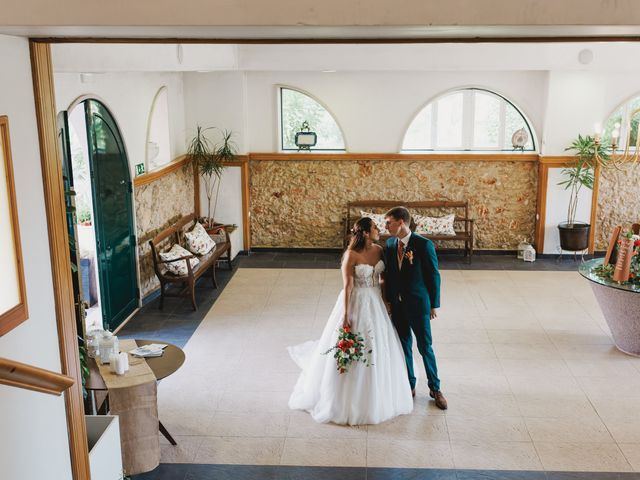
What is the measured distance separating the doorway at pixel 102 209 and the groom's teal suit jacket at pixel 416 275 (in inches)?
131

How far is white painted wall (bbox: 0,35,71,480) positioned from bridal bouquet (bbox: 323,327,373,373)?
108 inches

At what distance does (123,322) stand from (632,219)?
7995 millimetres

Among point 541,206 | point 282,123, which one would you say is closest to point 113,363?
point 282,123

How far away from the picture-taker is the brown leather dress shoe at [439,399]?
6113 millimetres

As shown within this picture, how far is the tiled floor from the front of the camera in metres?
5.38

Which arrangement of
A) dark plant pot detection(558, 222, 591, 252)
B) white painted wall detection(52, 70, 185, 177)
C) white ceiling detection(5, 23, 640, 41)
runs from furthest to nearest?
dark plant pot detection(558, 222, 591, 252) → white painted wall detection(52, 70, 185, 177) → white ceiling detection(5, 23, 640, 41)

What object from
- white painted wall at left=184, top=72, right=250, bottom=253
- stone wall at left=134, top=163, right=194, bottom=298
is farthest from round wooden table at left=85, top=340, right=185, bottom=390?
white painted wall at left=184, top=72, right=250, bottom=253

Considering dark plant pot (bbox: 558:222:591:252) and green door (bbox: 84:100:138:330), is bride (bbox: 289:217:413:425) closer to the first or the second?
green door (bbox: 84:100:138:330)

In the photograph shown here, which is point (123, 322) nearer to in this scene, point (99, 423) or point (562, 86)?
point (99, 423)

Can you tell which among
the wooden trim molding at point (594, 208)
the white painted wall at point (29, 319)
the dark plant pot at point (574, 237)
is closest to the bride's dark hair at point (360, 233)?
the white painted wall at point (29, 319)

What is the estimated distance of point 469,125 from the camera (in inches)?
451

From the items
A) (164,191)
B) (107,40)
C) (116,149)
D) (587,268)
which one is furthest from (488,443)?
(164,191)

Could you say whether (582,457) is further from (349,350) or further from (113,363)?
(113,363)

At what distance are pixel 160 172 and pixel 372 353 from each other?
5128 millimetres
